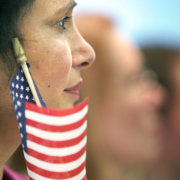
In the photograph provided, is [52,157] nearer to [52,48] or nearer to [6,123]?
[6,123]

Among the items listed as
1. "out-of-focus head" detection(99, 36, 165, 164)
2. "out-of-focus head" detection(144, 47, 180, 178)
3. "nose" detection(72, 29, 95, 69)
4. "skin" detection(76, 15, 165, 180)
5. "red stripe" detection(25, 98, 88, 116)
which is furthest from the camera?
"out-of-focus head" detection(144, 47, 180, 178)

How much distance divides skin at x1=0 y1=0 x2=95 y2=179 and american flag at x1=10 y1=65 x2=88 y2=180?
85 millimetres

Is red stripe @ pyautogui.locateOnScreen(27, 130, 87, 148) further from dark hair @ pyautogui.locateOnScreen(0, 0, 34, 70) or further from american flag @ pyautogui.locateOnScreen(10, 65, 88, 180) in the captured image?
dark hair @ pyautogui.locateOnScreen(0, 0, 34, 70)

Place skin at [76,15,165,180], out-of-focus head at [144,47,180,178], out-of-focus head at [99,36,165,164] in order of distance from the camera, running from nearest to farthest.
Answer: skin at [76,15,165,180] → out-of-focus head at [99,36,165,164] → out-of-focus head at [144,47,180,178]

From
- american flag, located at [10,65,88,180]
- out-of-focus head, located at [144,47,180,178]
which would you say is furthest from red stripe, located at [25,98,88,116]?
out-of-focus head, located at [144,47,180,178]

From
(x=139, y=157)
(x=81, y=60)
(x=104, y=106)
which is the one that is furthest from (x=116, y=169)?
(x=81, y=60)

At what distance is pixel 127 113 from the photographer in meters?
2.46

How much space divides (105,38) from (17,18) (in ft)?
4.71

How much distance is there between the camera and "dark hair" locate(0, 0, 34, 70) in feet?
2.41

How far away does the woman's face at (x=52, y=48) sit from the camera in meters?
0.77

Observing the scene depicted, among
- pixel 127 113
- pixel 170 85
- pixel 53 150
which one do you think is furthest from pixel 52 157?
pixel 170 85

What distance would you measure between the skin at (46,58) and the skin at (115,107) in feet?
3.89

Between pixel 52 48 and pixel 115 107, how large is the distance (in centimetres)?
168

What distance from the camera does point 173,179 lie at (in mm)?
3254
